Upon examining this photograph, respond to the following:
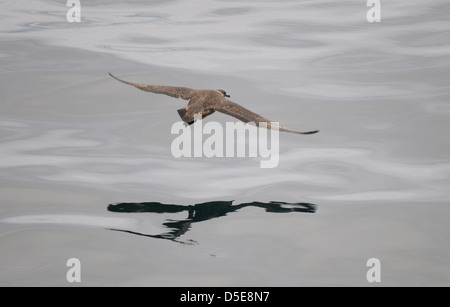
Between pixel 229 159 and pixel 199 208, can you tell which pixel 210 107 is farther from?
pixel 229 159

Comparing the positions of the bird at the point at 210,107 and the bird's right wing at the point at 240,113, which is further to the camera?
the bird's right wing at the point at 240,113

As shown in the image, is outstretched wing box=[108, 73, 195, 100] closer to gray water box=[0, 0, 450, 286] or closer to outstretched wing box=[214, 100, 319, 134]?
outstretched wing box=[214, 100, 319, 134]

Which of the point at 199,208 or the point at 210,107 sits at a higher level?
the point at 210,107

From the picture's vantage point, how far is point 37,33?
800 inches

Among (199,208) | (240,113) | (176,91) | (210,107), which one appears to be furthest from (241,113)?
(199,208)

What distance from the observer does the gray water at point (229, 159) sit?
10.5 meters

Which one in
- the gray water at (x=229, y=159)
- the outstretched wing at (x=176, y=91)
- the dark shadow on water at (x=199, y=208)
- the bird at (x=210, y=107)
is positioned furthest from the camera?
the outstretched wing at (x=176, y=91)

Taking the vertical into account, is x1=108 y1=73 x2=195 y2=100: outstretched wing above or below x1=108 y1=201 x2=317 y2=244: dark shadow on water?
above

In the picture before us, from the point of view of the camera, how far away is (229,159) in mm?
13648

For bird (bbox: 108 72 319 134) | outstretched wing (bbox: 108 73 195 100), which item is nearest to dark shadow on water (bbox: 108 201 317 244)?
bird (bbox: 108 72 319 134)

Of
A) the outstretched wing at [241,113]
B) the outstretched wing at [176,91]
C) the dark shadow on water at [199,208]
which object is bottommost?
the dark shadow on water at [199,208]

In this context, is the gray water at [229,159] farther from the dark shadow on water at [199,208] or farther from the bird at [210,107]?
the bird at [210,107]

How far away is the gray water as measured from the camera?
10484mm

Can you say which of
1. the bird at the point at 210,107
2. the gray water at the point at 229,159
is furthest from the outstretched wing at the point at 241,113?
the gray water at the point at 229,159
